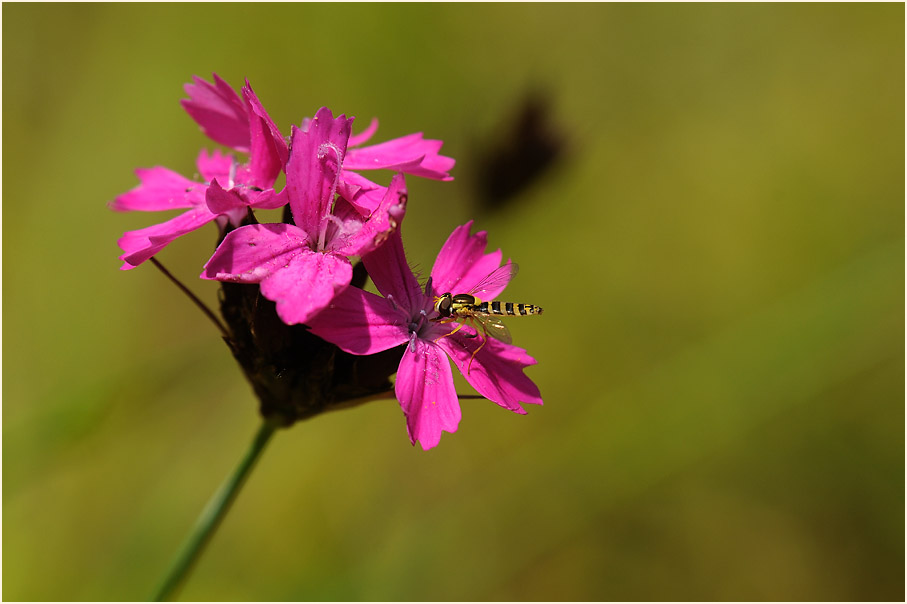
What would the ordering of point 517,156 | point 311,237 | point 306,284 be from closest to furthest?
point 306,284, point 311,237, point 517,156

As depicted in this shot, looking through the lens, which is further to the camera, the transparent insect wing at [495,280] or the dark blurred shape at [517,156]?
the dark blurred shape at [517,156]

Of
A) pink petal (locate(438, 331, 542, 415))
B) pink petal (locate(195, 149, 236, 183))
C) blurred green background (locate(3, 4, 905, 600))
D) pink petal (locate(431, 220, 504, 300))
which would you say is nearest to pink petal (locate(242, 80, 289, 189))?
pink petal (locate(195, 149, 236, 183))

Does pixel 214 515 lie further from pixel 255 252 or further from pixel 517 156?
pixel 517 156

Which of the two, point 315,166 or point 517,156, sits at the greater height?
point 315,166

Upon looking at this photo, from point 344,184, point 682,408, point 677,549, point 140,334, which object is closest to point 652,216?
point 682,408

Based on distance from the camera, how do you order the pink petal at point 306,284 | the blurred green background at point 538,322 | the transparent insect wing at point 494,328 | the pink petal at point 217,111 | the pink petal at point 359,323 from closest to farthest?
the pink petal at point 306,284, the pink petal at point 359,323, the transparent insect wing at point 494,328, the pink petal at point 217,111, the blurred green background at point 538,322

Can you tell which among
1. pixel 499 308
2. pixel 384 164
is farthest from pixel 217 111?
pixel 499 308

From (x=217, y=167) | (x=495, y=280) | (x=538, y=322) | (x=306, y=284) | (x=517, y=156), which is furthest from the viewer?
(x=538, y=322)

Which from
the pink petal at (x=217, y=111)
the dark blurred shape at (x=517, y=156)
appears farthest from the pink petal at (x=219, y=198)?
the dark blurred shape at (x=517, y=156)

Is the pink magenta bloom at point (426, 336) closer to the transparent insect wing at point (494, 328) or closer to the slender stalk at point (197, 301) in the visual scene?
the transparent insect wing at point (494, 328)
